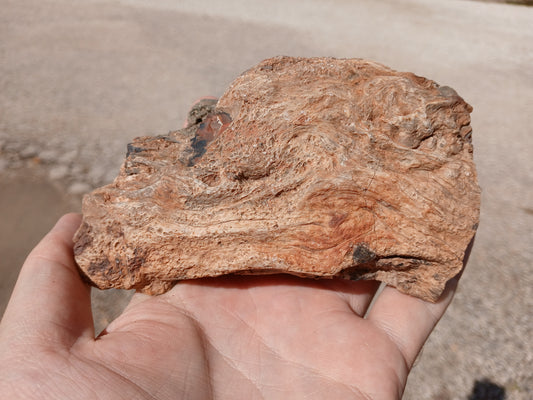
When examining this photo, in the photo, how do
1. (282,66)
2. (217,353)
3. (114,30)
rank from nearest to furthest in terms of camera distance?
(217,353) → (282,66) → (114,30)

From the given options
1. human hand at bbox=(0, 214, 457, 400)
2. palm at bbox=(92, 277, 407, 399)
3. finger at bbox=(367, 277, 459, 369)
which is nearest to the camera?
human hand at bbox=(0, 214, 457, 400)

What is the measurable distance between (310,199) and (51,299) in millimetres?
1304

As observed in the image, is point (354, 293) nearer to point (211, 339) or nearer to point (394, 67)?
point (211, 339)

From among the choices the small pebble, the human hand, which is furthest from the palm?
the small pebble

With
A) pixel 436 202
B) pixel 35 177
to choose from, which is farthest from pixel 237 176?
pixel 35 177

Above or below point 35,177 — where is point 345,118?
above

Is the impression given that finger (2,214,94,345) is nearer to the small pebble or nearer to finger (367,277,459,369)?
finger (367,277,459,369)

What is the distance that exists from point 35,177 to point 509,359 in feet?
14.6

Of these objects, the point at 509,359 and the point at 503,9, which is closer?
the point at 509,359

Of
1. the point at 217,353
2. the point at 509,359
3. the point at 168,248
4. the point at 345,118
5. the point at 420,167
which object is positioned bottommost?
the point at 509,359

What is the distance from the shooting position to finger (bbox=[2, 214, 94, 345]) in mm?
1929

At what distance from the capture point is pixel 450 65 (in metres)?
6.06

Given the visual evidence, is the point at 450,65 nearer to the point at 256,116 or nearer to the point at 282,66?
the point at 282,66

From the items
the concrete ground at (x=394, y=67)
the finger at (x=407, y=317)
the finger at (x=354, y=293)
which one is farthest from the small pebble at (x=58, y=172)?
the finger at (x=407, y=317)
